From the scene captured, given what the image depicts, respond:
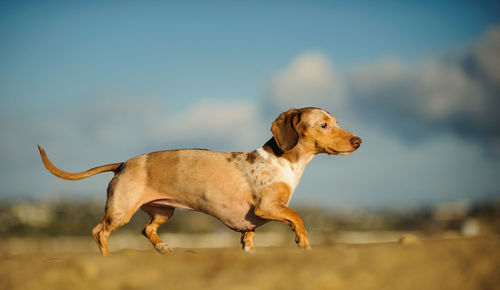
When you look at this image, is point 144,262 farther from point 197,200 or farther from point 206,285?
point 197,200

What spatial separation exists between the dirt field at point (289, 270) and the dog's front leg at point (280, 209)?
262cm

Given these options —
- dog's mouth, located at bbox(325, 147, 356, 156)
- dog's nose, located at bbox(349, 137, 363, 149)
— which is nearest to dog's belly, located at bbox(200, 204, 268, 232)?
dog's mouth, located at bbox(325, 147, 356, 156)

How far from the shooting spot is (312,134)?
26.8 feet

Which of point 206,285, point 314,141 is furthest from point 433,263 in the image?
point 314,141

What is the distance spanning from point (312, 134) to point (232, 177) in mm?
1433

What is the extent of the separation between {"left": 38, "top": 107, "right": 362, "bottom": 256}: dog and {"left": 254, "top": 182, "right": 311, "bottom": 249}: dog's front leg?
2cm

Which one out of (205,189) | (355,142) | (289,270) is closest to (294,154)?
(355,142)

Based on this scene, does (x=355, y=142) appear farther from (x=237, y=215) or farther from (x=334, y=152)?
(x=237, y=215)

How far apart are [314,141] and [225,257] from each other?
4.01 metres

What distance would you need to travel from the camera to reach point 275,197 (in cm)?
769

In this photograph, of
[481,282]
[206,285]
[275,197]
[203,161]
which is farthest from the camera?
[203,161]

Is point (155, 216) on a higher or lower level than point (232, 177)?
lower

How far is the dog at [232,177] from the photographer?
25.6 ft

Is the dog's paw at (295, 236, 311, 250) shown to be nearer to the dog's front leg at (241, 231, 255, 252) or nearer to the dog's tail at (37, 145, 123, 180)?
the dog's front leg at (241, 231, 255, 252)
